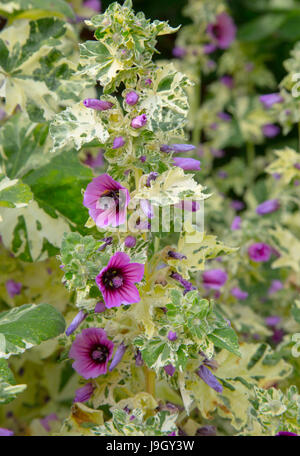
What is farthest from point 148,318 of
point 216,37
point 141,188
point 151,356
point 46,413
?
point 216,37

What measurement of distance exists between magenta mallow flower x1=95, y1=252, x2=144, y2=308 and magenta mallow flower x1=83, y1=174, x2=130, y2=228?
48mm

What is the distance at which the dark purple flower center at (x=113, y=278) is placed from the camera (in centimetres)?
68

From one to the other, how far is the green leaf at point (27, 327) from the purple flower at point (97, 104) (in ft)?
0.91

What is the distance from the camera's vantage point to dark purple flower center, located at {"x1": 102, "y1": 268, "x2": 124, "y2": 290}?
26.7 inches

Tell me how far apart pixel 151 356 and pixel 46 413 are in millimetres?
481

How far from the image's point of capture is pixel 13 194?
2.56 ft

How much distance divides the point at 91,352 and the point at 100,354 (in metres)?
0.01

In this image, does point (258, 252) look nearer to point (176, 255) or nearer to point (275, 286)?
point (275, 286)

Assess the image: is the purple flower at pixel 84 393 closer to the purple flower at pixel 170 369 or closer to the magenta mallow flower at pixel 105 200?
the purple flower at pixel 170 369

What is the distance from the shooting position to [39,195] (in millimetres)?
973

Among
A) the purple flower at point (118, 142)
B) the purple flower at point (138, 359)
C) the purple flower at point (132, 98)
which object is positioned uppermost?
the purple flower at point (132, 98)

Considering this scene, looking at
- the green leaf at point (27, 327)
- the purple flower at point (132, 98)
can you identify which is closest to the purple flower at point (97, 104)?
the purple flower at point (132, 98)

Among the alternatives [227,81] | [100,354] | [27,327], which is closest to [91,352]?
[100,354]

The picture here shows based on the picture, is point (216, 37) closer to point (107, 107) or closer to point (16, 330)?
point (107, 107)
